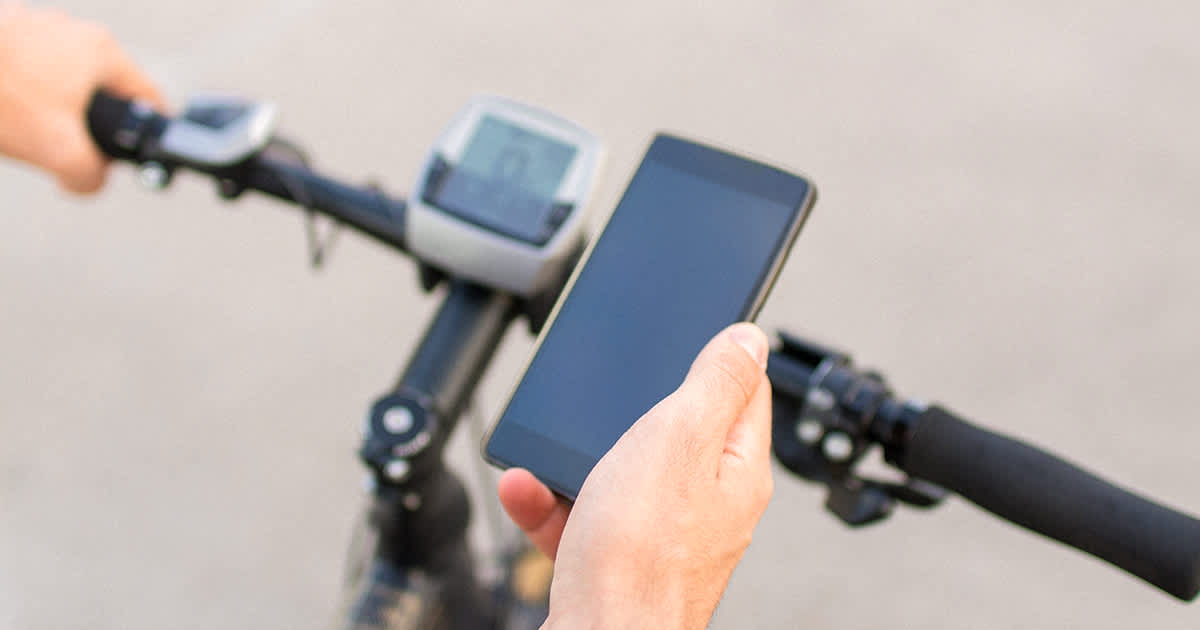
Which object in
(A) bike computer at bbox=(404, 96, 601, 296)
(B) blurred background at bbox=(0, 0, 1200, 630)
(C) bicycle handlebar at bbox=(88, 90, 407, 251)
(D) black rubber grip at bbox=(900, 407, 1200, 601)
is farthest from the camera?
(B) blurred background at bbox=(0, 0, 1200, 630)

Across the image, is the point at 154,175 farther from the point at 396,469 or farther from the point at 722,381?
the point at 722,381

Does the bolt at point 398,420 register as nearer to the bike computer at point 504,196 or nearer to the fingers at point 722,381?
the bike computer at point 504,196

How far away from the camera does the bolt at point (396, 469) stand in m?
0.81

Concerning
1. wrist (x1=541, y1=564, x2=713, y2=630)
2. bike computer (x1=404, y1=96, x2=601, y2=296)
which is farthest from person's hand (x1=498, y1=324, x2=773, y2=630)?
bike computer (x1=404, y1=96, x2=601, y2=296)

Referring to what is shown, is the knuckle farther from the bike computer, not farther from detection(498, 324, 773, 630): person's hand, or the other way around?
the bike computer

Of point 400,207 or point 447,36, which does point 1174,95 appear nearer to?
A: point 447,36

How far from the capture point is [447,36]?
2547 mm

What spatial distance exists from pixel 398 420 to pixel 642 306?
229mm

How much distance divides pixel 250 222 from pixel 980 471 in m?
1.92

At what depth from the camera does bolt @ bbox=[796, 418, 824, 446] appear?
78cm

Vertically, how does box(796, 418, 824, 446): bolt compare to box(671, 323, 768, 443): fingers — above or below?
below

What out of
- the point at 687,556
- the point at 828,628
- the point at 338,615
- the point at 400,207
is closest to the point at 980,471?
the point at 687,556

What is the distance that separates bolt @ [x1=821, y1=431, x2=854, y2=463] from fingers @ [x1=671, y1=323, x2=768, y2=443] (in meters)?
0.11

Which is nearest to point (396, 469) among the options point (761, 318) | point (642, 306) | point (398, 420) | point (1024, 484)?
point (398, 420)
